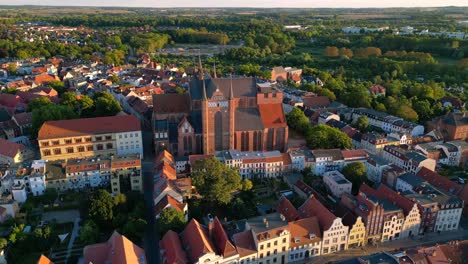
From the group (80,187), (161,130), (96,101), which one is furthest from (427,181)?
(96,101)

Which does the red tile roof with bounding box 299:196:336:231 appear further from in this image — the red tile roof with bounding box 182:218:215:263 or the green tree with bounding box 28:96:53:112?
the green tree with bounding box 28:96:53:112

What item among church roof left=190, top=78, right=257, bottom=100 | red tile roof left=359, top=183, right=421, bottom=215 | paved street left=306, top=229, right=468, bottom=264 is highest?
church roof left=190, top=78, right=257, bottom=100

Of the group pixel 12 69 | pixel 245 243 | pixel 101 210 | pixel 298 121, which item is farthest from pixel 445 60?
pixel 12 69

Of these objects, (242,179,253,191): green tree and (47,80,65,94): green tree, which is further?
(47,80,65,94): green tree

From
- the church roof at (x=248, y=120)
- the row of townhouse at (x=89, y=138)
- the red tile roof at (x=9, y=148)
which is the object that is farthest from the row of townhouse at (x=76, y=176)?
the church roof at (x=248, y=120)

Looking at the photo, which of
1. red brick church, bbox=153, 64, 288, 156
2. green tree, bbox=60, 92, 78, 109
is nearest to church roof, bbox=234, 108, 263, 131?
red brick church, bbox=153, 64, 288, 156

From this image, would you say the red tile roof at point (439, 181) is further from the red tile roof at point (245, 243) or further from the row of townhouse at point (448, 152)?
the red tile roof at point (245, 243)

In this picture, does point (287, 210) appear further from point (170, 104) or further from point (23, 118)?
point (23, 118)
